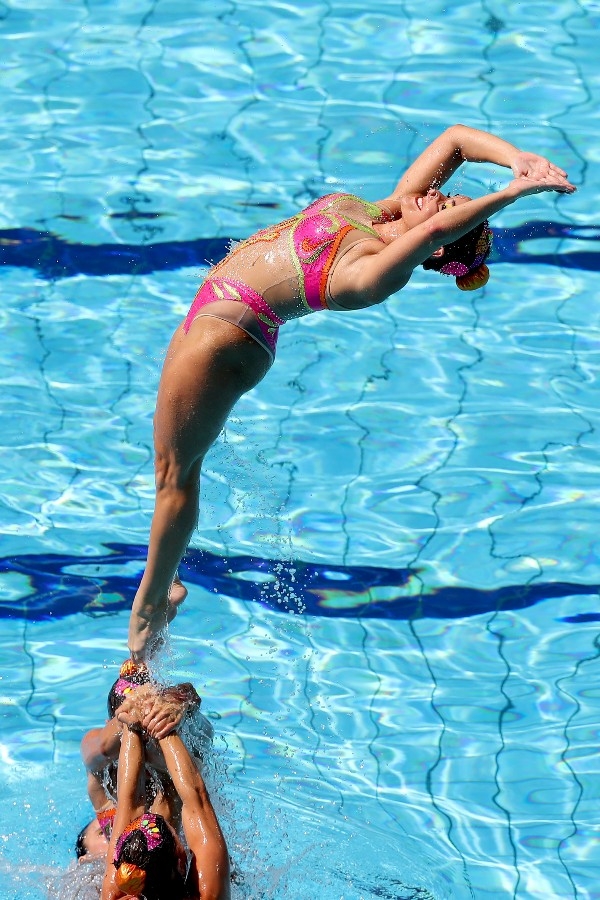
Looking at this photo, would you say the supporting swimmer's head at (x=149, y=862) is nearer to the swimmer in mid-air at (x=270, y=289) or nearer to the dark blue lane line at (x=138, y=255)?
the swimmer in mid-air at (x=270, y=289)

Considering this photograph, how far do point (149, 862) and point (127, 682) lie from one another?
0.75 m

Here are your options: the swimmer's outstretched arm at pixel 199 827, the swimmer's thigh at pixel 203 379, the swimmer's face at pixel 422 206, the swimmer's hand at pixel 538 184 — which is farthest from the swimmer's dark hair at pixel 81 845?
the swimmer's hand at pixel 538 184

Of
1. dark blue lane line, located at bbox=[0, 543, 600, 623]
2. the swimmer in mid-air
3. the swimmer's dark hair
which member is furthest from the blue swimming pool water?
the swimmer in mid-air

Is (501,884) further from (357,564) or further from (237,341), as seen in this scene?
(237,341)

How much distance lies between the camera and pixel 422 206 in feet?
14.6

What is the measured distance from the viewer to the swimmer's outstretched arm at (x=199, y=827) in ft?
14.1

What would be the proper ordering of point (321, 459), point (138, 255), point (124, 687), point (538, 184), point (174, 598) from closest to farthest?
1. point (538, 184)
2. point (124, 687)
3. point (174, 598)
4. point (321, 459)
5. point (138, 255)

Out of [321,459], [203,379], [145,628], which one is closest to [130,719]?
[145,628]

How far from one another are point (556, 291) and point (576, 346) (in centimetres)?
44

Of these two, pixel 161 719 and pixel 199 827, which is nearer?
pixel 199 827

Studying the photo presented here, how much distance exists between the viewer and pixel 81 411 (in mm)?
7129

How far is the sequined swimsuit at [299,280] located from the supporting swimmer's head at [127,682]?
1264mm

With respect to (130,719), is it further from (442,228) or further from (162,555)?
(442,228)

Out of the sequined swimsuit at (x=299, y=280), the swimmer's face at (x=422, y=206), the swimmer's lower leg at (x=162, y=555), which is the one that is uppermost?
the swimmer's face at (x=422, y=206)
